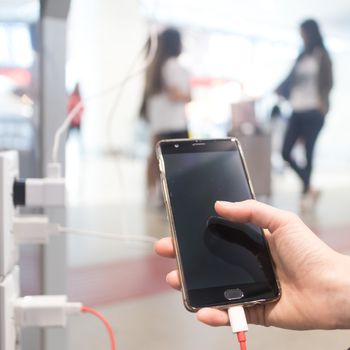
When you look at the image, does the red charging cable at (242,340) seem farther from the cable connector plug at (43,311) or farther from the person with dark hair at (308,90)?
the person with dark hair at (308,90)

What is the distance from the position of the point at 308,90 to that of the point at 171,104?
0.61 m

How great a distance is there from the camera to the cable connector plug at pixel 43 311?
456 mm

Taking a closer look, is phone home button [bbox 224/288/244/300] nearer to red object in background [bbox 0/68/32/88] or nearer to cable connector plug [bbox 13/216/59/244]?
cable connector plug [bbox 13/216/59/244]

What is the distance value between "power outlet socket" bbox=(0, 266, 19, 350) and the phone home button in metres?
0.22

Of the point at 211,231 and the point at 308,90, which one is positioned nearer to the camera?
the point at 211,231

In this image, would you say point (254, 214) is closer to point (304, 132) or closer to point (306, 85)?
point (306, 85)

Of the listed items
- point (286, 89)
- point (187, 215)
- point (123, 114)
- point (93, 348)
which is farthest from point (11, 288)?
point (123, 114)

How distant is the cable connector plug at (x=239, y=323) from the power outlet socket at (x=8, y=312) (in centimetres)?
22

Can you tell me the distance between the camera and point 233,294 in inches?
18.2

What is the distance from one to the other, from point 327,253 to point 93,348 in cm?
42

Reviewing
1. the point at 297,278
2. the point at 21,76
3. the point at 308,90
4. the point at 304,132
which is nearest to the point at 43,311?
the point at 297,278

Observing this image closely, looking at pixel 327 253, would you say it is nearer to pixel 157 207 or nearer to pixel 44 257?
pixel 44 257

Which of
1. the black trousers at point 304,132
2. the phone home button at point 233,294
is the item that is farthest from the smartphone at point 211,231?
the black trousers at point 304,132

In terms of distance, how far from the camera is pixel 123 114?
17.3 ft
